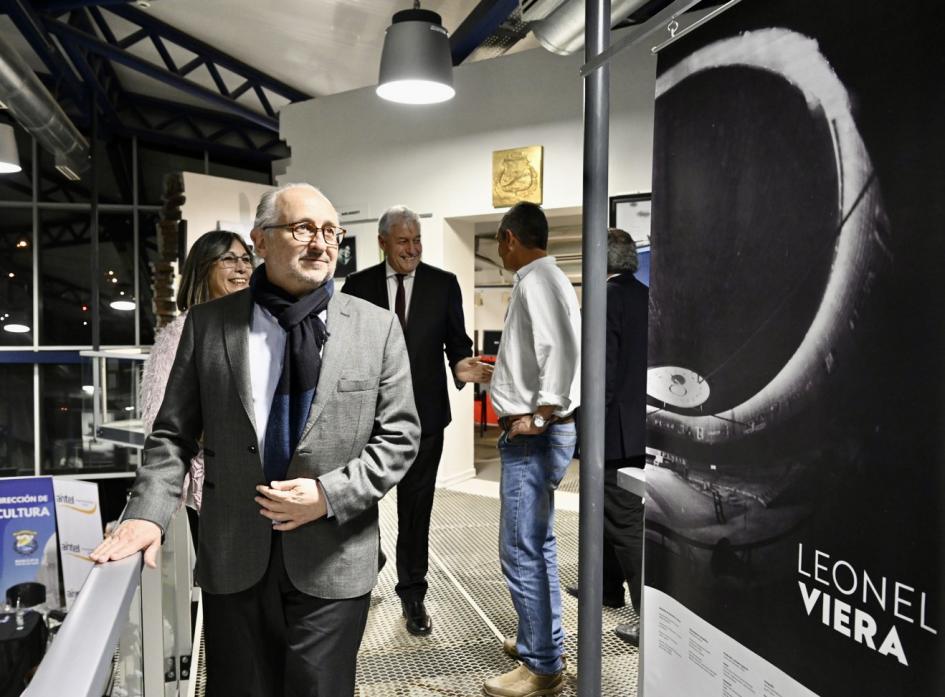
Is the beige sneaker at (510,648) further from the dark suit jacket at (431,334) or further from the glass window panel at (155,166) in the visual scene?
the glass window panel at (155,166)

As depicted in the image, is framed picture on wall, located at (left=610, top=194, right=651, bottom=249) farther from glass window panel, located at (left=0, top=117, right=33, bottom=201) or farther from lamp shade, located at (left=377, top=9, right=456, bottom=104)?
glass window panel, located at (left=0, top=117, right=33, bottom=201)

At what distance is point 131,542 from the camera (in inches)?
49.9

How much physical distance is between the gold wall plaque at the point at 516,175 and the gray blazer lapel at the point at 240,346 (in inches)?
154

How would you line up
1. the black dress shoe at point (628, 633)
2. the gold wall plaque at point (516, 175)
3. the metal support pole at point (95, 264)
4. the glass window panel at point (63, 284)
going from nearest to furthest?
the black dress shoe at point (628, 633)
the gold wall plaque at point (516, 175)
the metal support pole at point (95, 264)
the glass window panel at point (63, 284)

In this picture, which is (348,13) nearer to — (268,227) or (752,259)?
(268,227)

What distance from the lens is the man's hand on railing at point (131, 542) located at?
1.20m

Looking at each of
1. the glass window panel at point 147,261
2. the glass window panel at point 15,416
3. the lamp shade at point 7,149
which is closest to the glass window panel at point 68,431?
the glass window panel at point 15,416

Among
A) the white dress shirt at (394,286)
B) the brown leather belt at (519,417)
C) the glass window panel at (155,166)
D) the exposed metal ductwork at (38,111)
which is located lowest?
the brown leather belt at (519,417)

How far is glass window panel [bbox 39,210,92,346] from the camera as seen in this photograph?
391 inches

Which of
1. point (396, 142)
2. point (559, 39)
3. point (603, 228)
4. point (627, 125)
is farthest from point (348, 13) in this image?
point (603, 228)

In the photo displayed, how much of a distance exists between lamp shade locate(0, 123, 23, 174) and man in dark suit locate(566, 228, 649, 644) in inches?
212

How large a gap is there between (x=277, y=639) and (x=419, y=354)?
150 cm

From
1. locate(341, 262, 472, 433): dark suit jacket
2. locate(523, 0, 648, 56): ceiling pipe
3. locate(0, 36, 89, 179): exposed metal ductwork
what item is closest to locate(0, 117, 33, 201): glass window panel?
locate(0, 36, 89, 179): exposed metal ductwork

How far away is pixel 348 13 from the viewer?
5234 millimetres
